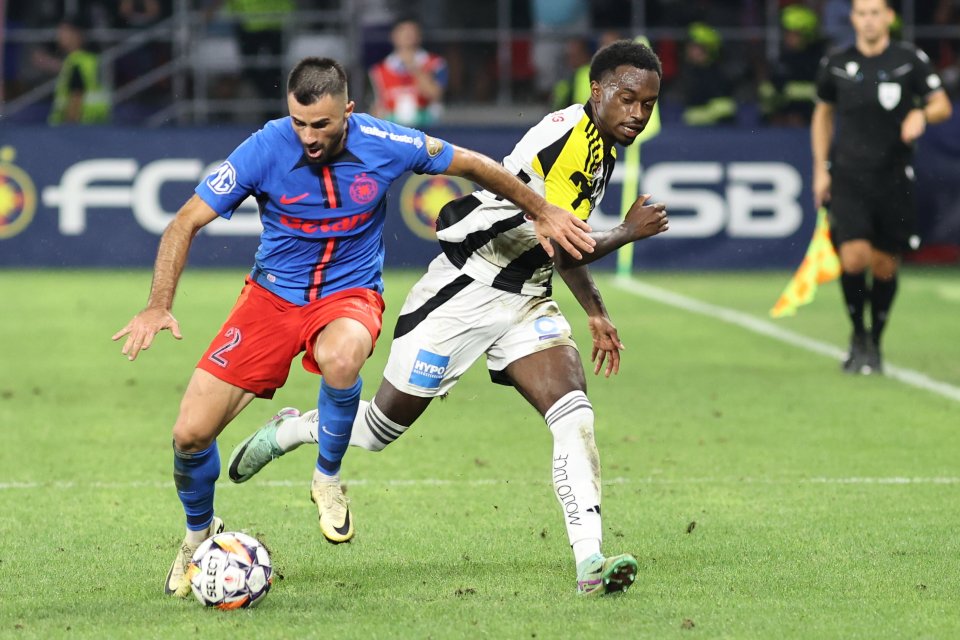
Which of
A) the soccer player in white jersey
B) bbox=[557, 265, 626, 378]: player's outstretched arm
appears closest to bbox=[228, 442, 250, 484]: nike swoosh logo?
the soccer player in white jersey

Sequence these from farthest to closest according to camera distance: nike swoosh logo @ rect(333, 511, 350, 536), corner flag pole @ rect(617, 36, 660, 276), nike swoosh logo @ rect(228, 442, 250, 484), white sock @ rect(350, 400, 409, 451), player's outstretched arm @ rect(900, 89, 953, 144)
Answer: corner flag pole @ rect(617, 36, 660, 276)
player's outstretched arm @ rect(900, 89, 953, 144)
nike swoosh logo @ rect(228, 442, 250, 484)
white sock @ rect(350, 400, 409, 451)
nike swoosh logo @ rect(333, 511, 350, 536)

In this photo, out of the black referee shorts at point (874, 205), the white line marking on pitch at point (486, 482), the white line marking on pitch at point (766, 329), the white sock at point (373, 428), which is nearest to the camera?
the white sock at point (373, 428)

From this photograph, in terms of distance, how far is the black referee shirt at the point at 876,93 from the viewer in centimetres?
1119

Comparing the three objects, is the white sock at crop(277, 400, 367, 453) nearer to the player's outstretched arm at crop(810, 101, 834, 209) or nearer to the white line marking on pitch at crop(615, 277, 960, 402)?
the white line marking on pitch at crop(615, 277, 960, 402)

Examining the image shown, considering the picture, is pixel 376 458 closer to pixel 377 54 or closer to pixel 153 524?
pixel 153 524

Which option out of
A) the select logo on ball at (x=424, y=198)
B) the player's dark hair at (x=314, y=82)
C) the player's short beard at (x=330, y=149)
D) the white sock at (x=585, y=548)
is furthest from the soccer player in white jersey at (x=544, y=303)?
the select logo on ball at (x=424, y=198)

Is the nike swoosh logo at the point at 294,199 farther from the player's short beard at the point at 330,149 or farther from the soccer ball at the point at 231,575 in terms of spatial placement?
the soccer ball at the point at 231,575

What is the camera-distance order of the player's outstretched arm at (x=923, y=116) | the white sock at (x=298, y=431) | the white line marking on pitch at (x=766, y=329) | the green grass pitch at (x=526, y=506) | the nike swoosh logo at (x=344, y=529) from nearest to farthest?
the green grass pitch at (x=526, y=506) < the nike swoosh logo at (x=344, y=529) < the white sock at (x=298, y=431) < the white line marking on pitch at (x=766, y=329) < the player's outstretched arm at (x=923, y=116)

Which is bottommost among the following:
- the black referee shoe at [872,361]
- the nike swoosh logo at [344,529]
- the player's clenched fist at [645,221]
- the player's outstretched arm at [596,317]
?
the black referee shoe at [872,361]

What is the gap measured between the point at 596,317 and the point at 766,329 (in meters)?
7.92

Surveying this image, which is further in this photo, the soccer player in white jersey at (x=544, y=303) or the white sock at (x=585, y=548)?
the soccer player in white jersey at (x=544, y=303)

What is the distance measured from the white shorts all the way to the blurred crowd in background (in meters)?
13.7

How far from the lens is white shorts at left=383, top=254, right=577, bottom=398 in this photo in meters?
6.11

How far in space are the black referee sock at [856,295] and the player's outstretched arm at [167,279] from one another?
638cm
